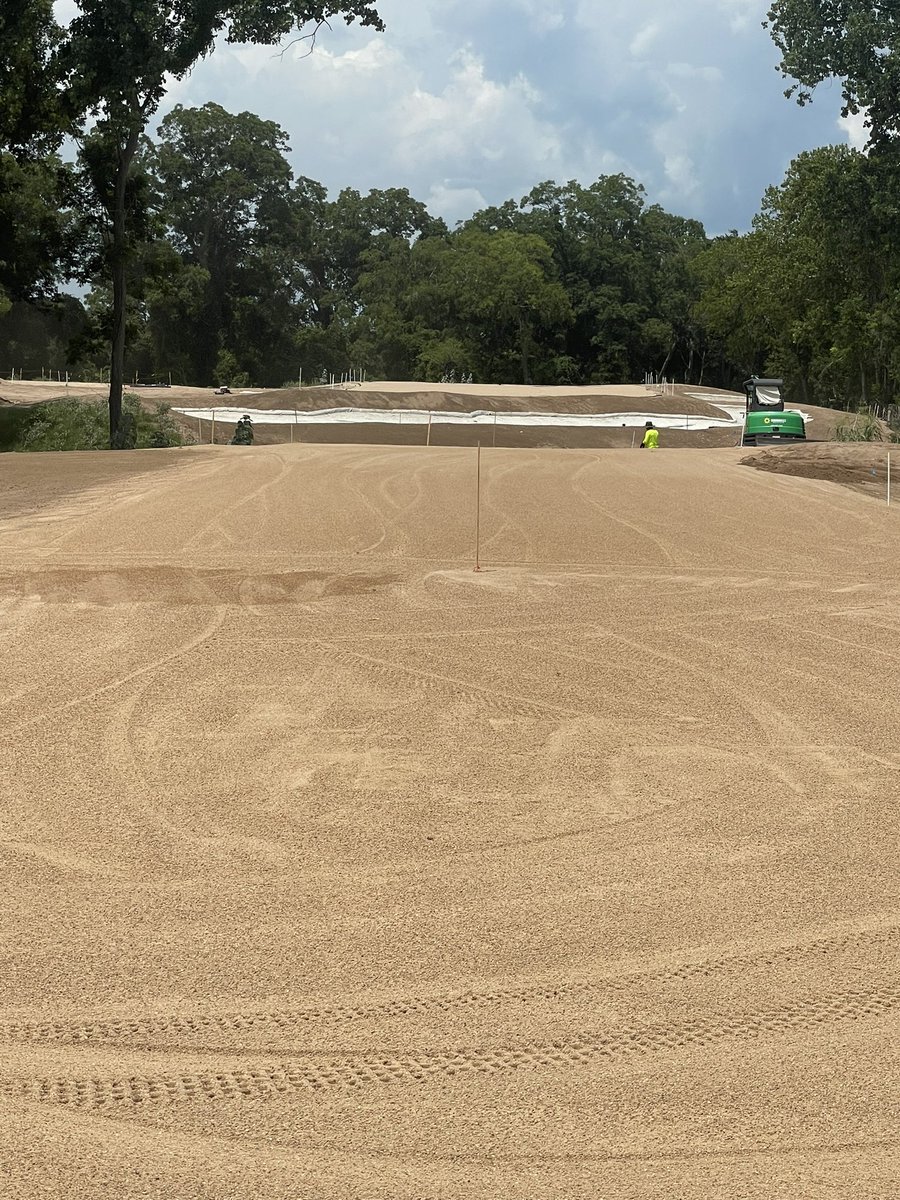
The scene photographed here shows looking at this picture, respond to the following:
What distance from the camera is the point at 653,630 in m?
13.3

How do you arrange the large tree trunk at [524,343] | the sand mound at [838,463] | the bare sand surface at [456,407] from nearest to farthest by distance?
the sand mound at [838,463] < the bare sand surface at [456,407] < the large tree trunk at [524,343]

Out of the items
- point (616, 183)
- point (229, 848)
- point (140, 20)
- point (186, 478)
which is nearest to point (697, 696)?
point (229, 848)

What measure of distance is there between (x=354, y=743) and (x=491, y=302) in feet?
301

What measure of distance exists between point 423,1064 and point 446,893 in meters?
1.67

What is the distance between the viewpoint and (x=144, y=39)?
33500mm

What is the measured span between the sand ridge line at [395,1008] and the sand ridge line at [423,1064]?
306 millimetres

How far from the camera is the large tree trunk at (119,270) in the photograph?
125 feet

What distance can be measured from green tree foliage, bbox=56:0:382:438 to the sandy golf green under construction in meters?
23.3

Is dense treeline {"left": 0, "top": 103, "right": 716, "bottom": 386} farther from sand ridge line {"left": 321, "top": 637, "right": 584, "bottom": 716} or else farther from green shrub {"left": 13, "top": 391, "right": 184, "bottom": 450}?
sand ridge line {"left": 321, "top": 637, "right": 584, "bottom": 716}

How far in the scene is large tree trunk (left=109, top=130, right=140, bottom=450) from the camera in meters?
38.1

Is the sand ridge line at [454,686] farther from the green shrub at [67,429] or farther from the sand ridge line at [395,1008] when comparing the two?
the green shrub at [67,429]

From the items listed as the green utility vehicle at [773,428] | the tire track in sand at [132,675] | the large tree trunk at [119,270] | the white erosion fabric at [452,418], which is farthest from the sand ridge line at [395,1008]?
the white erosion fabric at [452,418]

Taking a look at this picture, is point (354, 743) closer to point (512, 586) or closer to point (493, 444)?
point (512, 586)

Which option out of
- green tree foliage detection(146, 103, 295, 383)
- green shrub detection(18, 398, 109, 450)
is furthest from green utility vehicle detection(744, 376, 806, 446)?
green tree foliage detection(146, 103, 295, 383)
